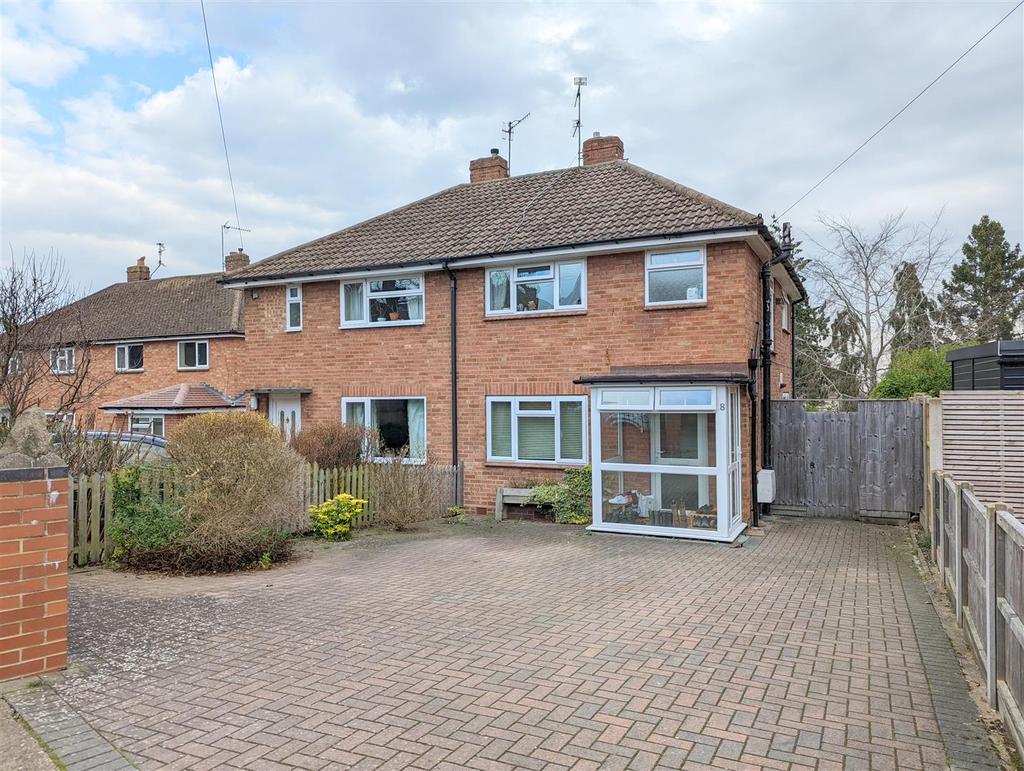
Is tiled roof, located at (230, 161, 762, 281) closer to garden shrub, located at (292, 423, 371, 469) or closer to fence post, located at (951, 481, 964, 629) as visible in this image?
garden shrub, located at (292, 423, 371, 469)

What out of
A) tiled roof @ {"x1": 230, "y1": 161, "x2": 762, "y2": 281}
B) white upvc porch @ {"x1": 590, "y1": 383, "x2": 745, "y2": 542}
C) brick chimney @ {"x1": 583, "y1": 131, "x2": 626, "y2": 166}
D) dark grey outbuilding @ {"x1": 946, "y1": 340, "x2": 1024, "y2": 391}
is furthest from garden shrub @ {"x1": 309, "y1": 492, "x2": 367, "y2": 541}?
brick chimney @ {"x1": 583, "y1": 131, "x2": 626, "y2": 166}

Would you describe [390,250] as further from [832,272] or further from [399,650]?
[832,272]

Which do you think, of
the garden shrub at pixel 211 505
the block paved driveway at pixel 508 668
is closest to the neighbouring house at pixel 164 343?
the garden shrub at pixel 211 505

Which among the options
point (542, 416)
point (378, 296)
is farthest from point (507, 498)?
point (378, 296)

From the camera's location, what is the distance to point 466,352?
13.2 meters

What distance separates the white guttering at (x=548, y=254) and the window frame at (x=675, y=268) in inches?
6.1

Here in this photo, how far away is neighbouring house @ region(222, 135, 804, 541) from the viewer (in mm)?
10539

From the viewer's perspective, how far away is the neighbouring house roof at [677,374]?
32.8 feet

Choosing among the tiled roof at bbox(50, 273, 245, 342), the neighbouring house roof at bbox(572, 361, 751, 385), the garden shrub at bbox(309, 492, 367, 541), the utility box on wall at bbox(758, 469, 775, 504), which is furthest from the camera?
the tiled roof at bbox(50, 273, 245, 342)

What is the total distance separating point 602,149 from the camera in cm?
1560

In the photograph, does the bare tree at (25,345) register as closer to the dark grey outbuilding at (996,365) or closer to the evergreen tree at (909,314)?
the dark grey outbuilding at (996,365)

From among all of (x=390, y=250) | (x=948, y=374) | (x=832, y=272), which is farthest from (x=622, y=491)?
(x=832, y=272)

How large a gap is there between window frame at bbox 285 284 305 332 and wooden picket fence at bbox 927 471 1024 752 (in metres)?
12.4

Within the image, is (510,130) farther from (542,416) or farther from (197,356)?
(197,356)
